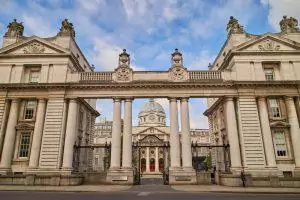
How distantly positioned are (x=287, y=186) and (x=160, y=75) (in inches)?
661

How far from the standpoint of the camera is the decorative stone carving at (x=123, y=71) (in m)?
29.0

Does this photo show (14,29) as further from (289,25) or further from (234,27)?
(289,25)

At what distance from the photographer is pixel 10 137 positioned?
27438 millimetres

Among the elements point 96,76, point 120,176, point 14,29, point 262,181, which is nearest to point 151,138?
point 96,76

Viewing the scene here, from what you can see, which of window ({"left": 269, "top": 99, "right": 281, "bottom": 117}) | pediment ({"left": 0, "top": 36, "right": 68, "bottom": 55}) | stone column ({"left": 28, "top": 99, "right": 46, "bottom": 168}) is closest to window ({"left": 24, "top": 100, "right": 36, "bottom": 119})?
stone column ({"left": 28, "top": 99, "right": 46, "bottom": 168})

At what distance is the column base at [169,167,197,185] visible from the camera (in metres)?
25.2

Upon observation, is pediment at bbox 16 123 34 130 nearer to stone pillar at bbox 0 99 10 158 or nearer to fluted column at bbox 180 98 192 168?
stone pillar at bbox 0 99 10 158

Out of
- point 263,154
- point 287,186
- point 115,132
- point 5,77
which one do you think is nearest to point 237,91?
point 263,154

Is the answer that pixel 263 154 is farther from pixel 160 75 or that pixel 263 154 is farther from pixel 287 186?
pixel 160 75

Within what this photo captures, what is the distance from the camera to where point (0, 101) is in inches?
1133

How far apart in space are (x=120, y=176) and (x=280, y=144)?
17.5 m

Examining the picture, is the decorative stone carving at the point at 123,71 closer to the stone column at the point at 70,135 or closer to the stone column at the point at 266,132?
the stone column at the point at 70,135

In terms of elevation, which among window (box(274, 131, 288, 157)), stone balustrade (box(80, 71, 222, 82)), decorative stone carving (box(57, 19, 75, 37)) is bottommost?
window (box(274, 131, 288, 157))

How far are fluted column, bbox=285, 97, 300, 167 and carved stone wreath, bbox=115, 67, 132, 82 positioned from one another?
17923 millimetres
